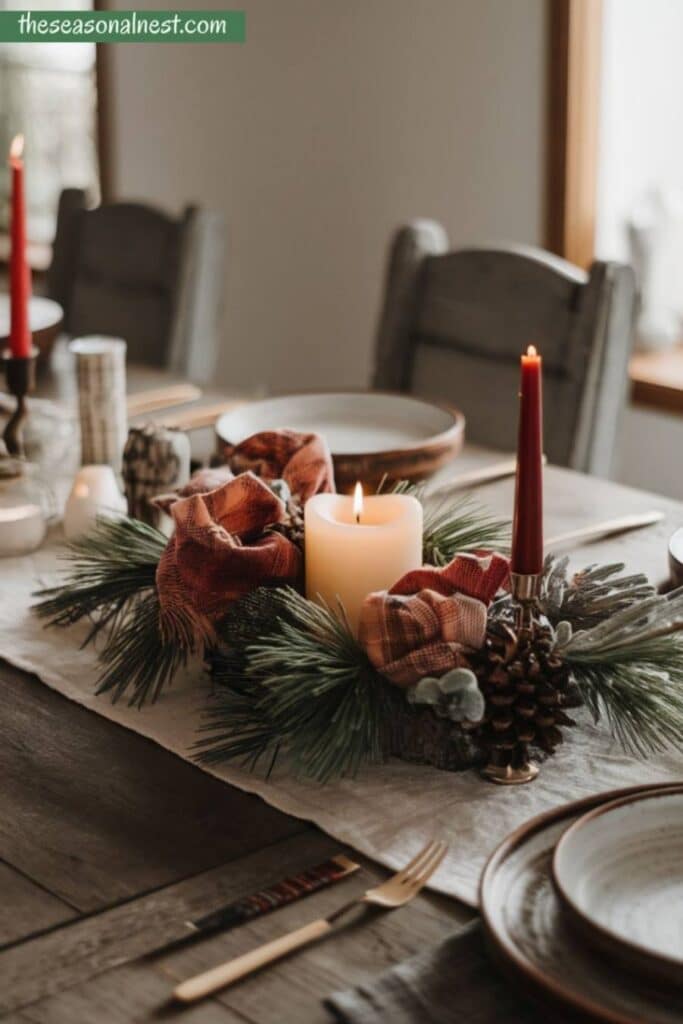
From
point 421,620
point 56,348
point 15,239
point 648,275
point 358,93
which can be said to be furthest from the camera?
point 358,93

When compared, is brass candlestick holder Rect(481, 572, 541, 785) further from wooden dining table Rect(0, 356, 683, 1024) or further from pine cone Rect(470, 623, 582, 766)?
wooden dining table Rect(0, 356, 683, 1024)

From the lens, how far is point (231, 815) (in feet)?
2.67

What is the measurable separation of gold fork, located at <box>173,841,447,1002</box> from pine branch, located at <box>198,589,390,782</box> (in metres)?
0.08

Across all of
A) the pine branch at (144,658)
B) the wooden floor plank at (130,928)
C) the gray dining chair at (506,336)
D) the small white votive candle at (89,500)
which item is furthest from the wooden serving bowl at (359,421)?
the wooden floor plank at (130,928)

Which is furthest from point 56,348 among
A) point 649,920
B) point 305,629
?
point 649,920

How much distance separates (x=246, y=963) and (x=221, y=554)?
30cm

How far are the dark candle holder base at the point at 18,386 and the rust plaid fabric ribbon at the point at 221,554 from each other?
46 centimetres

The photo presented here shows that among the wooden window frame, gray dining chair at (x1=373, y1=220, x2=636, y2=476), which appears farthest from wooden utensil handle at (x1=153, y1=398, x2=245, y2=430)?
the wooden window frame

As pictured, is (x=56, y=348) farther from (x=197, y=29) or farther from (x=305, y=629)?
(x=197, y=29)

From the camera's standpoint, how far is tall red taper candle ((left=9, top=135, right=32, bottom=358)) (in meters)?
1.28

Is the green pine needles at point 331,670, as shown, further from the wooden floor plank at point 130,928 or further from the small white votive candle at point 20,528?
the small white votive candle at point 20,528

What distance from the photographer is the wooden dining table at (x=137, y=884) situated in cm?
66

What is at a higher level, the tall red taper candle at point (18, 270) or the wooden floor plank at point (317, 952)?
the tall red taper candle at point (18, 270)

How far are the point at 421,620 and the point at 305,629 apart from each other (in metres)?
0.09
